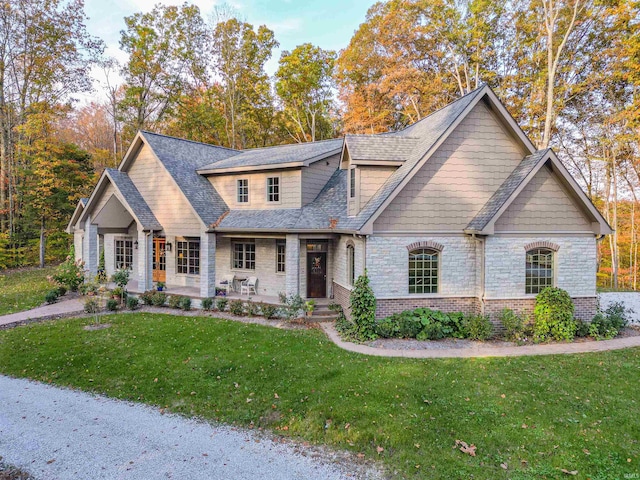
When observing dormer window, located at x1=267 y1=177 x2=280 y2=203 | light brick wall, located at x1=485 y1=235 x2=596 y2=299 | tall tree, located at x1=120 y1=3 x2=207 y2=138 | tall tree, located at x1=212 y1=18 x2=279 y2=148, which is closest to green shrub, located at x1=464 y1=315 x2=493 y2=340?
light brick wall, located at x1=485 y1=235 x2=596 y2=299

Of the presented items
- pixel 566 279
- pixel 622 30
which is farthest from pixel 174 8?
pixel 566 279

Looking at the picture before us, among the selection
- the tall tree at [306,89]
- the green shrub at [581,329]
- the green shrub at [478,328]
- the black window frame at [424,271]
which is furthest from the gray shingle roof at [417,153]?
the tall tree at [306,89]

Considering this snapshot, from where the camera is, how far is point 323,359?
875 centimetres

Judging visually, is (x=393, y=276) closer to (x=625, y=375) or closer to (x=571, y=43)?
(x=625, y=375)

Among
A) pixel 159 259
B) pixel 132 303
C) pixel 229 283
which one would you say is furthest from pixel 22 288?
pixel 229 283

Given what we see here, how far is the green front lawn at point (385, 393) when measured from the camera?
5.21m

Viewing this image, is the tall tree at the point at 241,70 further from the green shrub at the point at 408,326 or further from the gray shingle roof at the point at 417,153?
the green shrub at the point at 408,326

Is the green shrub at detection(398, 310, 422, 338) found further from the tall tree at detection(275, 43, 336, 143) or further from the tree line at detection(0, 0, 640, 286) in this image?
the tall tree at detection(275, 43, 336, 143)

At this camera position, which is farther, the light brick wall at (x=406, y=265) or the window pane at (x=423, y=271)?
the window pane at (x=423, y=271)

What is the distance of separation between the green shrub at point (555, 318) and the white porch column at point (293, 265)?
839 centimetres

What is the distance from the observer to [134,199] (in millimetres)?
16000

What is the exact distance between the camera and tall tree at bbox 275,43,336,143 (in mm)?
31250

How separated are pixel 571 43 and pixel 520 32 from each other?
3.18 metres

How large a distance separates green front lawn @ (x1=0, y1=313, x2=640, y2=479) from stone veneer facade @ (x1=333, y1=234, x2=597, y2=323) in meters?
2.35
